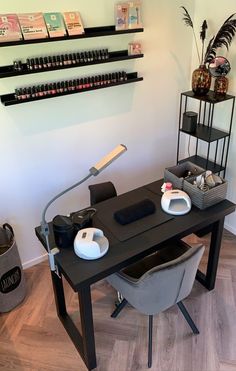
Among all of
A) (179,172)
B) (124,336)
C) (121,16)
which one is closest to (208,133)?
(179,172)

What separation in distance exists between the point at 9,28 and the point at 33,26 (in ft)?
0.48

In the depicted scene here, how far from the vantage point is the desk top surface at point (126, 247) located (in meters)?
1.69

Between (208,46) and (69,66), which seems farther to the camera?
(208,46)

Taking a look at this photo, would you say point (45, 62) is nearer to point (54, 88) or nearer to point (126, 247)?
point (54, 88)

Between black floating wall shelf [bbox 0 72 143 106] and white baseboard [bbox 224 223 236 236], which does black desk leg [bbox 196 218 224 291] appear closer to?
white baseboard [bbox 224 223 236 236]

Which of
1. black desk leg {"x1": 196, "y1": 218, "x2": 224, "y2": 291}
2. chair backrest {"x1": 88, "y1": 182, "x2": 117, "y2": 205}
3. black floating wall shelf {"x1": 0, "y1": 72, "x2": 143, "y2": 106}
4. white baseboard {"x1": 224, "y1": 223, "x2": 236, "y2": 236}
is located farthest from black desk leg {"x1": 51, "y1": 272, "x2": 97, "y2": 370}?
white baseboard {"x1": 224, "y1": 223, "x2": 236, "y2": 236}

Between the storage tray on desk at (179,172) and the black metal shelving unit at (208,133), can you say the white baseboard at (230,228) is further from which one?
the storage tray on desk at (179,172)

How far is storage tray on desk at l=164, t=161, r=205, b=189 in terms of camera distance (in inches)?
87.4

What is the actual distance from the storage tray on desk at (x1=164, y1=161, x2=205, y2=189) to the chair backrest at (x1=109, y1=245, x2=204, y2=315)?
0.58 metres

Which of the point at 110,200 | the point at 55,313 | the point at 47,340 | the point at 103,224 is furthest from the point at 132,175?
the point at 47,340

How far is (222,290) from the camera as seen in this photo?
250cm

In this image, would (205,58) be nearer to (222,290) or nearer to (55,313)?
(222,290)

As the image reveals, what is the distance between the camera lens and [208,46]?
2574mm

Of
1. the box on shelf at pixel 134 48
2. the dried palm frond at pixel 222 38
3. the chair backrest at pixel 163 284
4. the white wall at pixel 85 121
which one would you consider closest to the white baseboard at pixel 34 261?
the white wall at pixel 85 121
